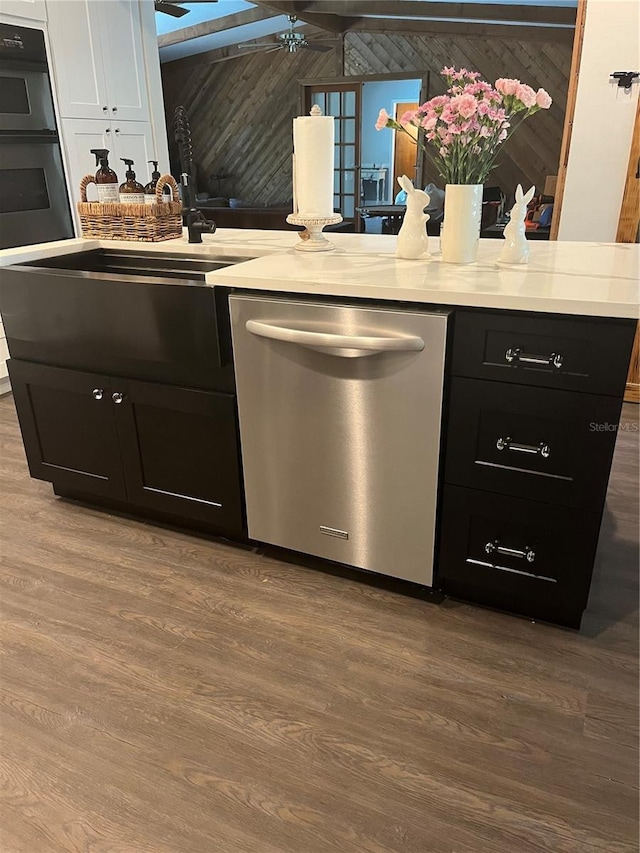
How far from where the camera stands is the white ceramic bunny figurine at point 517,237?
5.90 feet

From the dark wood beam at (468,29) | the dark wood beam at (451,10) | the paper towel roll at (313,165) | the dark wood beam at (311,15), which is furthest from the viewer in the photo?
the dark wood beam at (468,29)

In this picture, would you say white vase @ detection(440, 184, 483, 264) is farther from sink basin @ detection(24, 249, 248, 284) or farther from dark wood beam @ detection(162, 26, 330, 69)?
dark wood beam @ detection(162, 26, 330, 69)

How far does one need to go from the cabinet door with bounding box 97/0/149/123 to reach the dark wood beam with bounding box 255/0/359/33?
146cm

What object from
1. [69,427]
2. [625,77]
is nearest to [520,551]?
[69,427]

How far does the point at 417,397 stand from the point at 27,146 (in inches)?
114

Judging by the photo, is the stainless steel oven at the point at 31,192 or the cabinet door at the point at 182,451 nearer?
the cabinet door at the point at 182,451

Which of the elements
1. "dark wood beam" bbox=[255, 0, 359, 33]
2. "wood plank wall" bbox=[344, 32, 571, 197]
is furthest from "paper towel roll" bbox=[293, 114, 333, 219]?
"wood plank wall" bbox=[344, 32, 571, 197]

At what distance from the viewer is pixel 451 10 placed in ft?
17.6

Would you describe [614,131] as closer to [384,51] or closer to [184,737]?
[184,737]

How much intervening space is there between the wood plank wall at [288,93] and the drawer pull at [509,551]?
5484 mm

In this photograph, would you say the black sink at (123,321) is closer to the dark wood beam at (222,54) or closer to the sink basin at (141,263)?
the sink basin at (141,263)

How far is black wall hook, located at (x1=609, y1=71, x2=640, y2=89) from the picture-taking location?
295 cm

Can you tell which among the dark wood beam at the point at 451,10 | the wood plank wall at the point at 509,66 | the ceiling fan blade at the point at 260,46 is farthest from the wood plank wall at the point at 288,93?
the dark wood beam at the point at 451,10

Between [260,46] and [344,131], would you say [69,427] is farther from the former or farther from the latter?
[344,131]
